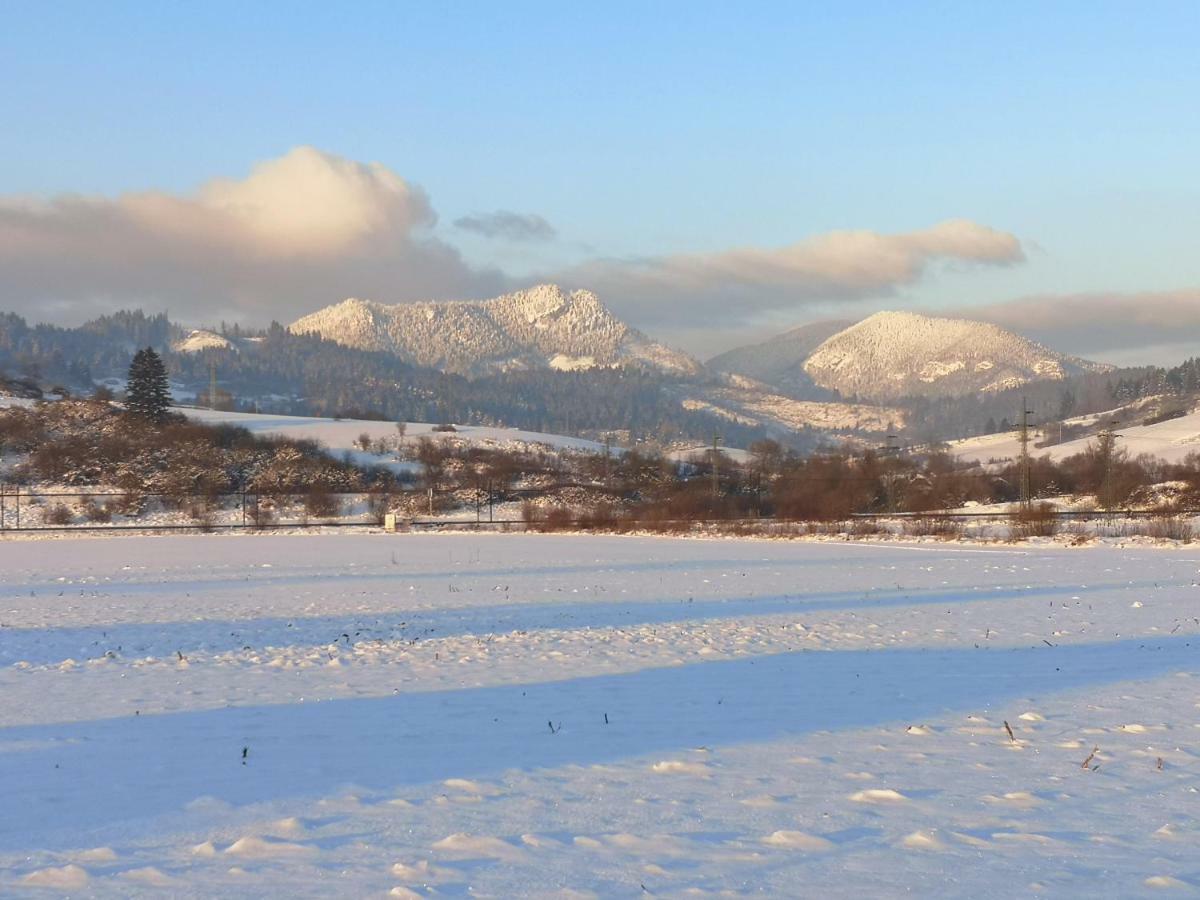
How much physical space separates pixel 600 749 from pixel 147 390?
367 ft

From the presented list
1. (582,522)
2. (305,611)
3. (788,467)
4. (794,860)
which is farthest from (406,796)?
(788,467)

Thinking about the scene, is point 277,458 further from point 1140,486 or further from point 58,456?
point 1140,486

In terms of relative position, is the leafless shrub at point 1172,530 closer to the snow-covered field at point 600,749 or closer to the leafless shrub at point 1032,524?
the leafless shrub at point 1032,524

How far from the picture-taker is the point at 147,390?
110562 mm

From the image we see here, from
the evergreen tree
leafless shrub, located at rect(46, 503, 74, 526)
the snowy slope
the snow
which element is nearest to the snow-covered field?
leafless shrub, located at rect(46, 503, 74, 526)

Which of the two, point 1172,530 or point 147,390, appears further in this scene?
point 147,390

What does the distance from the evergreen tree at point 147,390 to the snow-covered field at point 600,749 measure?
94.5 m

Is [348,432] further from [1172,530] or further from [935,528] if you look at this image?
[1172,530]

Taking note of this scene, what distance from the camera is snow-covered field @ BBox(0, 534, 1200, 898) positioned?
647 cm

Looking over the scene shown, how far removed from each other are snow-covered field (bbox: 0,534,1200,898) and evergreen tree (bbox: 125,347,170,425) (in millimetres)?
94545

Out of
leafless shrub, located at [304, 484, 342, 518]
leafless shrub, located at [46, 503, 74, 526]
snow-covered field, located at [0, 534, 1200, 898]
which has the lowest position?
snow-covered field, located at [0, 534, 1200, 898]

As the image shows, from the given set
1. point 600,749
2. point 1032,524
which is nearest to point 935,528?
point 1032,524

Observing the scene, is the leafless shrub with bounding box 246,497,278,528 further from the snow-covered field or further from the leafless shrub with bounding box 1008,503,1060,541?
the snow-covered field

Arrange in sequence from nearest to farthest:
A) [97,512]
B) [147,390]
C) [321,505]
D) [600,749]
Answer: [600,749]
[97,512]
[321,505]
[147,390]
